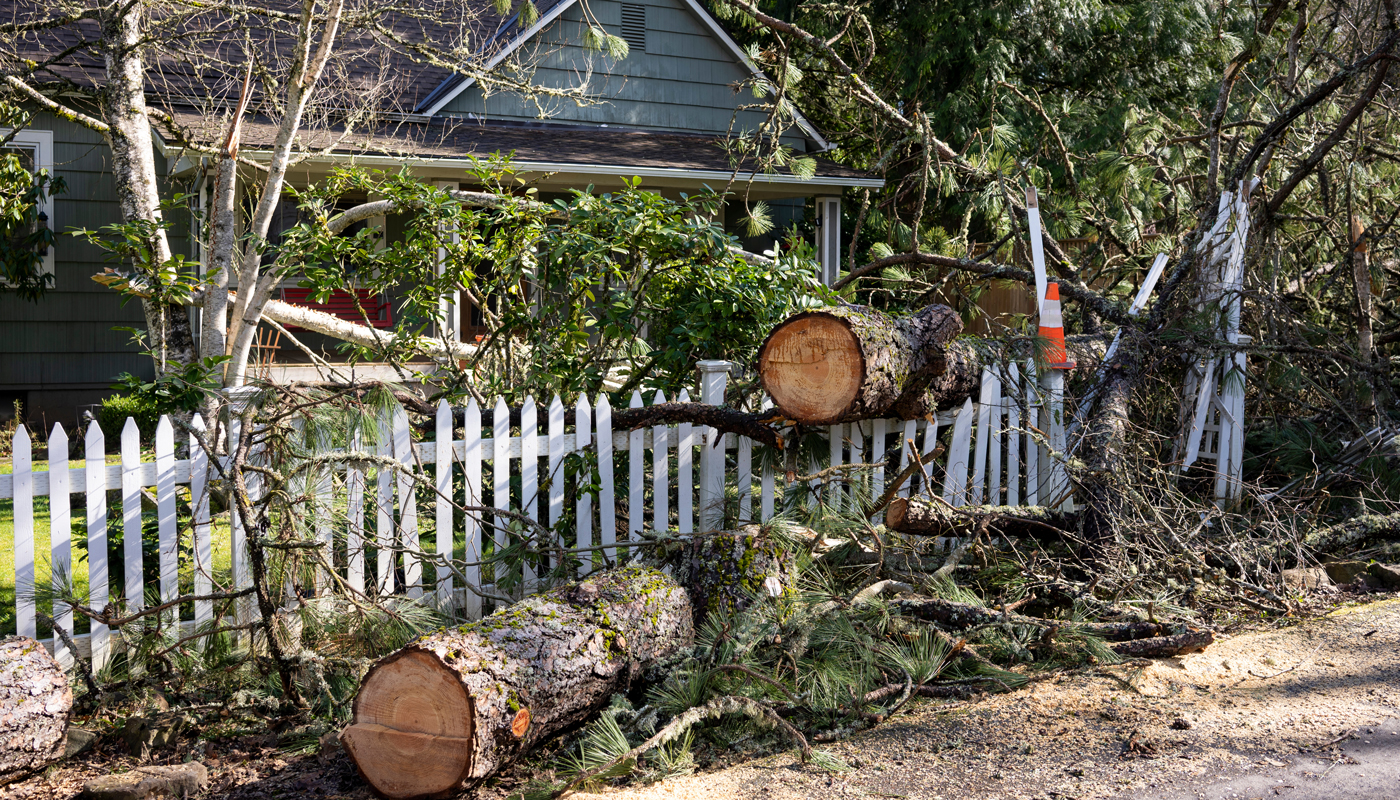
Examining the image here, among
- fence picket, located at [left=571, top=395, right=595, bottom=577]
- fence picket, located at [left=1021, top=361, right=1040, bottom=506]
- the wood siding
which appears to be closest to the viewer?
fence picket, located at [left=571, top=395, right=595, bottom=577]

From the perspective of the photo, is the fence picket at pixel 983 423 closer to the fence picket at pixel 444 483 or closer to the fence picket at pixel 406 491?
the fence picket at pixel 444 483

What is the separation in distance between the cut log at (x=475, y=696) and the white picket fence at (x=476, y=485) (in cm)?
88

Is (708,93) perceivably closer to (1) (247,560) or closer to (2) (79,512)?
(2) (79,512)

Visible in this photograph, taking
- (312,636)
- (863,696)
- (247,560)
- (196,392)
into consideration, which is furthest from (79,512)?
(863,696)

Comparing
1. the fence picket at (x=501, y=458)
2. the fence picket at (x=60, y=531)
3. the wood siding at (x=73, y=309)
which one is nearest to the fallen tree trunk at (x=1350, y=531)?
the fence picket at (x=501, y=458)

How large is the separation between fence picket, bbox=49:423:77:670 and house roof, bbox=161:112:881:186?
5202mm

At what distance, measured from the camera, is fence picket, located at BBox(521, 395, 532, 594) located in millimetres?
4254

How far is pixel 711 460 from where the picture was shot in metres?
4.74

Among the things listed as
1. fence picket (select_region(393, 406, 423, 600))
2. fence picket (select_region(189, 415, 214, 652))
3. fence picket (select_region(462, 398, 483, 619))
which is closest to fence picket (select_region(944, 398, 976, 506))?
fence picket (select_region(462, 398, 483, 619))

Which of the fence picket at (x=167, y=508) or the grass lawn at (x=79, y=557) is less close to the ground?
the fence picket at (x=167, y=508)

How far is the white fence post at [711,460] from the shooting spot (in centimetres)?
473

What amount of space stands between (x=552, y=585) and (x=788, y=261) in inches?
87.4

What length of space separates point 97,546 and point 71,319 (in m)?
8.69

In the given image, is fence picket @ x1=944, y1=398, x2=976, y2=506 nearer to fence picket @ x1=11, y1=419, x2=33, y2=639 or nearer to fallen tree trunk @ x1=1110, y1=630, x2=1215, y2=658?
fallen tree trunk @ x1=1110, y1=630, x2=1215, y2=658
